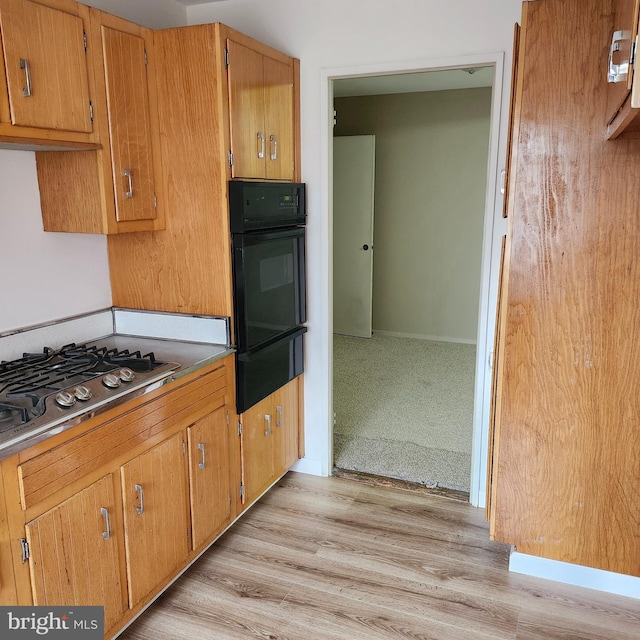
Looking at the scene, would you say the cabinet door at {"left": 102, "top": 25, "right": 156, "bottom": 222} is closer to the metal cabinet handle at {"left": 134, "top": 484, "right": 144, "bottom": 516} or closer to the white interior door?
the metal cabinet handle at {"left": 134, "top": 484, "right": 144, "bottom": 516}

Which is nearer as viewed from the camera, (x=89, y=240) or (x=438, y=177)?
(x=89, y=240)

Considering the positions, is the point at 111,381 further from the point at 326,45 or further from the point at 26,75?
the point at 326,45

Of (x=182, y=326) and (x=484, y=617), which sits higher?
(x=182, y=326)

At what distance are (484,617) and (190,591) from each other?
1120 millimetres

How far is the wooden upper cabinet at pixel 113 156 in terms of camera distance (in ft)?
6.75

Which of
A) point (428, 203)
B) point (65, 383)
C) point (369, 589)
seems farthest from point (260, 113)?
point (428, 203)

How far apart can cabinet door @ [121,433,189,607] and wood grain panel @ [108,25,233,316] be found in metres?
0.68

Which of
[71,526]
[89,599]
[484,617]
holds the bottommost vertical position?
[484,617]

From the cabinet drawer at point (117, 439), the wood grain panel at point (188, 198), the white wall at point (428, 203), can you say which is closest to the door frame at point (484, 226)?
the wood grain panel at point (188, 198)

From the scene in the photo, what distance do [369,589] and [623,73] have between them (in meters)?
1.96

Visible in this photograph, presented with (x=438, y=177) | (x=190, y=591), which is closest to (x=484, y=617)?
(x=190, y=591)

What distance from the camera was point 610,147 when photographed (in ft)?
6.07

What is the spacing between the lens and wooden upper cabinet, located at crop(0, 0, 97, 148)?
1710 mm

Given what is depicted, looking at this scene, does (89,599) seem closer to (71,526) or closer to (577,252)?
(71,526)
